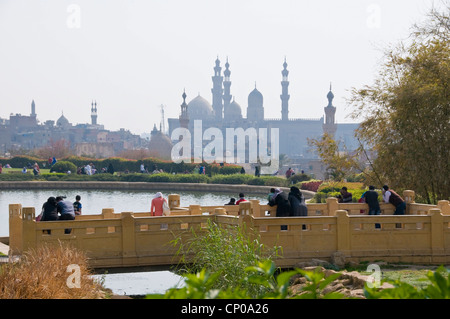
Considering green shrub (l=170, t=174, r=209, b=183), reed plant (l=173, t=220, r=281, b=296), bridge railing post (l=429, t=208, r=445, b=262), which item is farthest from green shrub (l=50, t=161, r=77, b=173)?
bridge railing post (l=429, t=208, r=445, b=262)

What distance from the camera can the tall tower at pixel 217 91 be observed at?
477 feet

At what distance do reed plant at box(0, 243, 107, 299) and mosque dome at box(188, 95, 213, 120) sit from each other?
121 m

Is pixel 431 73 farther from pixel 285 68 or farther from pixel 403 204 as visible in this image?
pixel 285 68

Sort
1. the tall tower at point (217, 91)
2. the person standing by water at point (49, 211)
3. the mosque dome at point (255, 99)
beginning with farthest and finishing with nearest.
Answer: the tall tower at point (217, 91) → the mosque dome at point (255, 99) → the person standing by water at point (49, 211)

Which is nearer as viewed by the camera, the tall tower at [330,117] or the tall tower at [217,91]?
the tall tower at [330,117]

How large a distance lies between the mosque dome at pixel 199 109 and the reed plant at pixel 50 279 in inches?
4758

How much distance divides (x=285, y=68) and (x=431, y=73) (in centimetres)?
11950

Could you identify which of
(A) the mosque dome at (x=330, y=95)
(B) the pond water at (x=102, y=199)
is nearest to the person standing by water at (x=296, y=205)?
(B) the pond water at (x=102, y=199)

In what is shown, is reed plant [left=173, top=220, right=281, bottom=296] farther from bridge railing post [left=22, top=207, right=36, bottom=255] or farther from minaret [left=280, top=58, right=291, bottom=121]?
minaret [left=280, top=58, right=291, bottom=121]

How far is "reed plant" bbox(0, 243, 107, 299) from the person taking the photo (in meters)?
6.99

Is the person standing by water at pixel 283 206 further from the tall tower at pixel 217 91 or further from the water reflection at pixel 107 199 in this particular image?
the tall tower at pixel 217 91
